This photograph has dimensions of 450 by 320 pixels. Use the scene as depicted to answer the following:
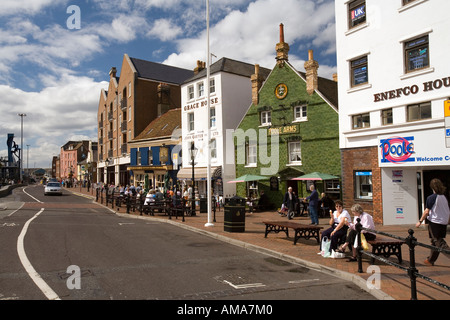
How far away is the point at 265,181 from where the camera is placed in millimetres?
24094

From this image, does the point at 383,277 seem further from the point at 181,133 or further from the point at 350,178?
the point at 181,133

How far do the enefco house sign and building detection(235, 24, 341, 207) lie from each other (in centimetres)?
422

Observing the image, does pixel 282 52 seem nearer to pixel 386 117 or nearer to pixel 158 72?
pixel 386 117

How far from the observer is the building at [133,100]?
42.1 meters

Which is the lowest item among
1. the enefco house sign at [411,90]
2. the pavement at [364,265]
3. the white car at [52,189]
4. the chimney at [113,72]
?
the pavement at [364,265]

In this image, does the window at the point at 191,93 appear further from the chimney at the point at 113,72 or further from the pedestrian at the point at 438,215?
the pedestrian at the point at 438,215

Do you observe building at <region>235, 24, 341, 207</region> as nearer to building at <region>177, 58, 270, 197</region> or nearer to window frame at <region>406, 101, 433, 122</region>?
building at <region>177, 58, 270, 197</region>

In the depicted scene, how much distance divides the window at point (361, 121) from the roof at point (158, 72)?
31.1m

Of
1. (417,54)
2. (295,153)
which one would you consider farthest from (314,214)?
(295,153)

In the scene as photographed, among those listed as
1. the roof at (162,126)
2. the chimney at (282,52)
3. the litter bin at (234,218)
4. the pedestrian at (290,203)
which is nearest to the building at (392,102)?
the pedestrian at (290,203)

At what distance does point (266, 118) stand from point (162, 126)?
54.4 feet

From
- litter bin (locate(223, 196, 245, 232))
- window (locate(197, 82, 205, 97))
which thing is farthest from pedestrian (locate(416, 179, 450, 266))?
window (locate(197, 82, 205, 97))

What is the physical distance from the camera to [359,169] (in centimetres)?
1688
